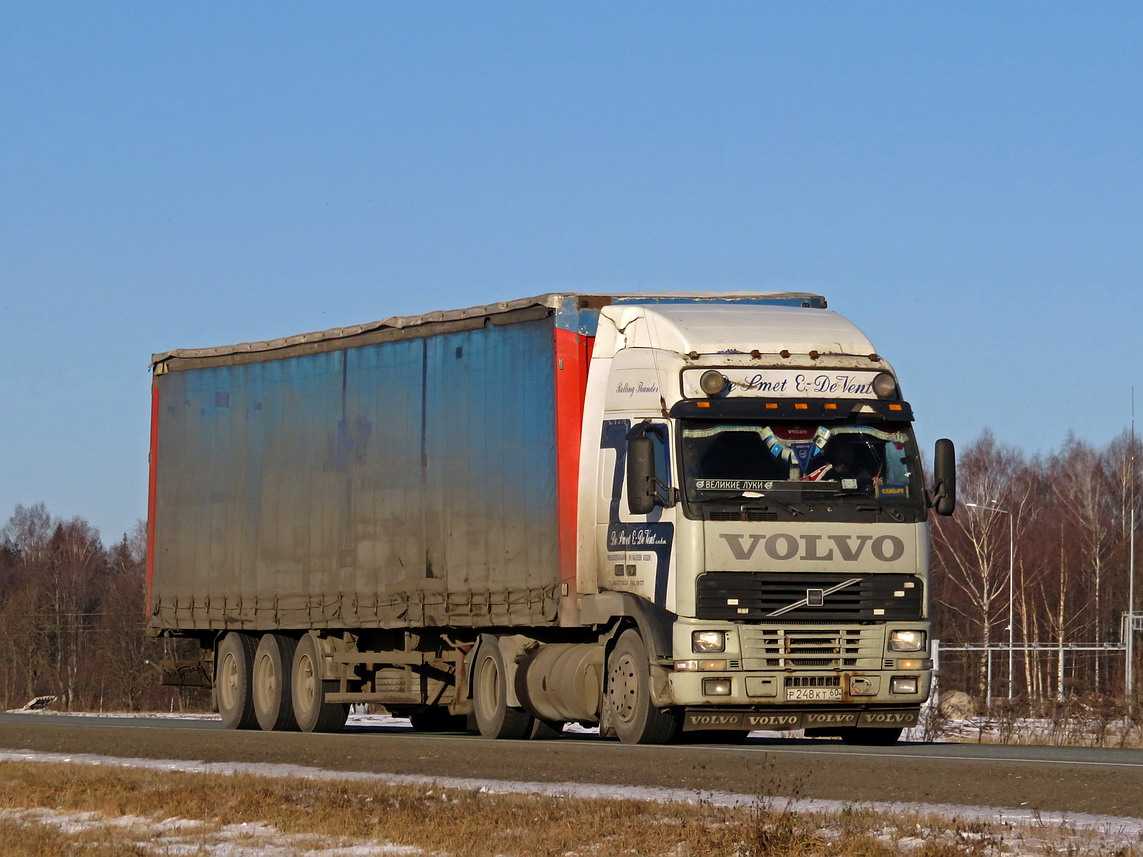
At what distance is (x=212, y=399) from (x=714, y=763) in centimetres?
1331

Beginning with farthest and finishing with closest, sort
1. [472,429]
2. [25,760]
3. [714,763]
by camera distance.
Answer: [472,429] < [25,760] < [714,763]

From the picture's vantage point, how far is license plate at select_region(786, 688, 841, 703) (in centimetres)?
1850

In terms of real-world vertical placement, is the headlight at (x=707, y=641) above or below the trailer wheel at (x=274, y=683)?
above

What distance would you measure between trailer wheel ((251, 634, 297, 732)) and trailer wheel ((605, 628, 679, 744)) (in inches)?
288

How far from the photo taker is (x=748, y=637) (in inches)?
725

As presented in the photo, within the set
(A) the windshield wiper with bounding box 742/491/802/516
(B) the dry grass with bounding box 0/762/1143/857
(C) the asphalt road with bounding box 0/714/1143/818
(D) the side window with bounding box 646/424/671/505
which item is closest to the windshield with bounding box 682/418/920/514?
(A) the windshield wiper with bounding box 742/491/802/516

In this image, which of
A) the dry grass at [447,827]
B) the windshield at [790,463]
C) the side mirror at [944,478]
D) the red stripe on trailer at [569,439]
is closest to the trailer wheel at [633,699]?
the red stripe on trailer at [569,439]

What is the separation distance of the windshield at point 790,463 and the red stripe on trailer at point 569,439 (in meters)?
1.87

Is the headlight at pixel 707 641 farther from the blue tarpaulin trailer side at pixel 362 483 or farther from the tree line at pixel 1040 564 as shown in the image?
the tree line at pixel 1040 564

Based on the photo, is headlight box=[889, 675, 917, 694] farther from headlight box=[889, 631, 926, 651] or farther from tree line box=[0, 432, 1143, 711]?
tree line box=[0, 432, 1143, 711]

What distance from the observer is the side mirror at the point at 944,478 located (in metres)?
18.9

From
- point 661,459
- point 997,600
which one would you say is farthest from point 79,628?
point 661,459

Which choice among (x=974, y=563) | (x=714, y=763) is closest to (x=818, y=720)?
(x=714, y=763)

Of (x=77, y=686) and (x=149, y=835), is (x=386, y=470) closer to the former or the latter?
(x=149, y=835)
